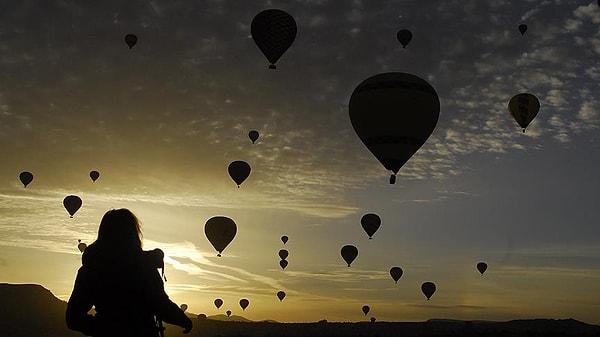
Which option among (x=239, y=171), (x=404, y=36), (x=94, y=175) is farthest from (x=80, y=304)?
(x=94, y=175)

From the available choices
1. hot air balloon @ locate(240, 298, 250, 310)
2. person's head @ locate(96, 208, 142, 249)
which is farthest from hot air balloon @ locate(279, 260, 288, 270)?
person's head @ locate(96, 208, 142, 249)

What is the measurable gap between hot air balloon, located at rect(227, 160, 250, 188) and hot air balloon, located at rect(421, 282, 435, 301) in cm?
2509

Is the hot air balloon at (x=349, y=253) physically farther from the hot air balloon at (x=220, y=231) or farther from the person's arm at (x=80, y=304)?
the person's arm at (x=80, y=304)

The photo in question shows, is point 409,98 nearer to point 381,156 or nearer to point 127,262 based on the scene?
point 381,156

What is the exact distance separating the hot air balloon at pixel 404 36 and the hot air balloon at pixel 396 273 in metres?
34.3

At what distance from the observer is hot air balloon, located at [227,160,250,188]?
5847 centimetres

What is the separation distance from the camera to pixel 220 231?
60.3 metres

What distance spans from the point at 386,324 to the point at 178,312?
309 ft

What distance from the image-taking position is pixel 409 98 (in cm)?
3756

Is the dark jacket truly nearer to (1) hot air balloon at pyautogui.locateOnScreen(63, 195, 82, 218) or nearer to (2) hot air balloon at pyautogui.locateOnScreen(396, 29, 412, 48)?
(2) hot air balloon at pyautogui.locateOnScreen(396, 29, 412, 48)

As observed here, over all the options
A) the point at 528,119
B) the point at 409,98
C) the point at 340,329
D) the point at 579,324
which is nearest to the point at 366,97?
the point at 409,98

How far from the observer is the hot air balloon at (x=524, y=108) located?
51.4m

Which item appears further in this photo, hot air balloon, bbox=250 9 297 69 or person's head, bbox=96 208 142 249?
hot air balloon, bbox=250 9 297 69

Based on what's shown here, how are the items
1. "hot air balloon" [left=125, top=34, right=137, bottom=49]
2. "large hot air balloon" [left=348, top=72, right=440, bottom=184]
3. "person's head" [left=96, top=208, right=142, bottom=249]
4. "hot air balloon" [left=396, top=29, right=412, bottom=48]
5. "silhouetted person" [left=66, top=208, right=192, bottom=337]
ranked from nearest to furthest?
"silhouetted person" [left=66, top=208, right=192, bottom=337] < "person's head" [left=96, top=208, right=142, bottom=249] < "large hot air balloon" [left=348, top=72, right=440, bottom=184] < "hot air balloon" [left=396, top=29, right=412, bottom=48] < "hot air balloon" [left=125, top=34, right=137, bottom=49]
